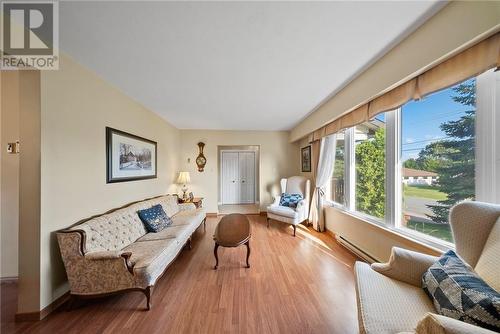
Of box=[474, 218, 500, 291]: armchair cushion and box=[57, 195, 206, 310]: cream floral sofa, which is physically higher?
box=[474, 218, 500, 291]: armchair cushion

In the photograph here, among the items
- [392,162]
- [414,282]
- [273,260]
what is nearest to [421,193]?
[392,162]

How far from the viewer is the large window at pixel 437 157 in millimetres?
1448

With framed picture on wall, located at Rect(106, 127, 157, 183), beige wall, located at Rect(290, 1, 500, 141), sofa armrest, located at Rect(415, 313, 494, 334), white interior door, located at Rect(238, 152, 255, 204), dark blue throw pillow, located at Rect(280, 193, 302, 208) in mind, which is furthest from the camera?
white interior door, located at Rect(238, 152, 255, 204)

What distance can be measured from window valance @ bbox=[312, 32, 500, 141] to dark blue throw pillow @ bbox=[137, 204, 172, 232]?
10.1ft

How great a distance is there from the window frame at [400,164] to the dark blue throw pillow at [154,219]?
113 inches

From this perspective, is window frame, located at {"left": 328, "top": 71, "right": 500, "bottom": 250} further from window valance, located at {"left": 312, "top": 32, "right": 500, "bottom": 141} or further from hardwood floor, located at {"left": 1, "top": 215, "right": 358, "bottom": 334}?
hardwood floor, located at {"left": 1, "top": 215, "right": 358, "bottom": 334}

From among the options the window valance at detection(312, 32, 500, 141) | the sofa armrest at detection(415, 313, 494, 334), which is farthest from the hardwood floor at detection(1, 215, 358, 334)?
the window valance at detection(312, 32, 500, 141)

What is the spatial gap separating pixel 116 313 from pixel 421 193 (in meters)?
3.07

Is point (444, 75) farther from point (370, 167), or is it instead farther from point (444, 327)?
point (444, 327)

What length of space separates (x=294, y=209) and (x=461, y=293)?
2923 mm

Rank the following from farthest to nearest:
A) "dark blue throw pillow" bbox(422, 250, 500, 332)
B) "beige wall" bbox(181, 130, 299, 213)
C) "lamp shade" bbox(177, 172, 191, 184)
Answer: "beige wall" bbox(181, 130, 299, 213)
"lamp shade" bbox(177, 172, 191, 184)
"dark blue throw pillow" bbox(422, 250, 500, 332)

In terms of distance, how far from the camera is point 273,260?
2.51 metres

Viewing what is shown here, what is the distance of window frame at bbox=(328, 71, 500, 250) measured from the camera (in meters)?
1.27

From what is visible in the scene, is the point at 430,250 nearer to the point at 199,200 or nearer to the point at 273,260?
the point at 273,260
